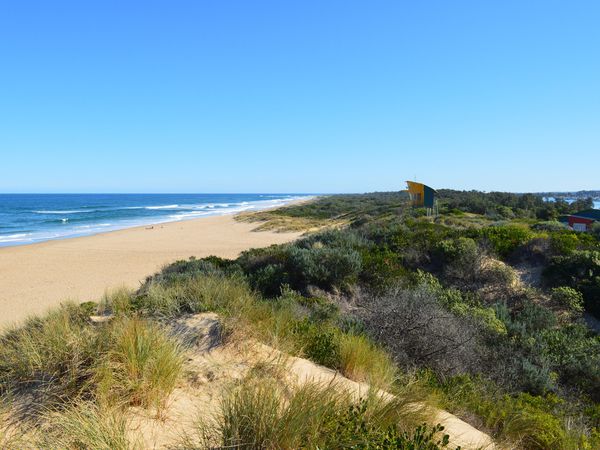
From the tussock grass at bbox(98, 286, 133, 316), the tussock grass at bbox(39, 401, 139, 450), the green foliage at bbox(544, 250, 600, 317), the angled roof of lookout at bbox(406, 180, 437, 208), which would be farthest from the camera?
the angled roof of lookout at bbox(406, 180, 437, 208)

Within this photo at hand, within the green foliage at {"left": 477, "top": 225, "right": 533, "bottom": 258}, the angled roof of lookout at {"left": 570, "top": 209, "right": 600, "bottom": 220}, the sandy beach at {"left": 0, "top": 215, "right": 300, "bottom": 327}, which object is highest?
the angled roof of lookout at {"left": 570, "top": 209, "right": 600, "bottom": 220}

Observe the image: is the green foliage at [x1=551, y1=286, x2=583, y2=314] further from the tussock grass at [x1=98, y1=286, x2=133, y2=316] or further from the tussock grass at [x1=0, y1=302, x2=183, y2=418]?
the tussock grass at [x1=98, y1=286, x2=133, y2=316]

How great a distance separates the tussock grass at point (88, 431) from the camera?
85.7 inches

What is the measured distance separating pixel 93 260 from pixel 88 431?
18184 millimetres

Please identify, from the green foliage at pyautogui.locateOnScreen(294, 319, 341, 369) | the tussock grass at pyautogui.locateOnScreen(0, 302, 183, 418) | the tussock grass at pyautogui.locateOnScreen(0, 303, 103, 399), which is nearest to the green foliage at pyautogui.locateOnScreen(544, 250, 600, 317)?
the green foliage at pyautogui.locateOnScreen(294, 319, 341, 369)

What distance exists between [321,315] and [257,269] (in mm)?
3582

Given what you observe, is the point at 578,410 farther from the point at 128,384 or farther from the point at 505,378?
the point at 128,384

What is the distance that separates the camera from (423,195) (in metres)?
19.8

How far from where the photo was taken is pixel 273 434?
7.43 ft

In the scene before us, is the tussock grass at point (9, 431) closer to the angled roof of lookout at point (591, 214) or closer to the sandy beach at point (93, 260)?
the sandy beach at point (93, 260)

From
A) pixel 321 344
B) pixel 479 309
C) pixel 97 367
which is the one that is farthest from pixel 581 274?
pixel 97 367

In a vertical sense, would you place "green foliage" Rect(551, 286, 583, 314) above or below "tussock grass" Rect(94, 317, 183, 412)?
below

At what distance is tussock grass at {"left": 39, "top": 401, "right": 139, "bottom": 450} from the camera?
2178 mm

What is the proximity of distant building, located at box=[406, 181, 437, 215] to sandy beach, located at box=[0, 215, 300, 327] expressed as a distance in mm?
8844
